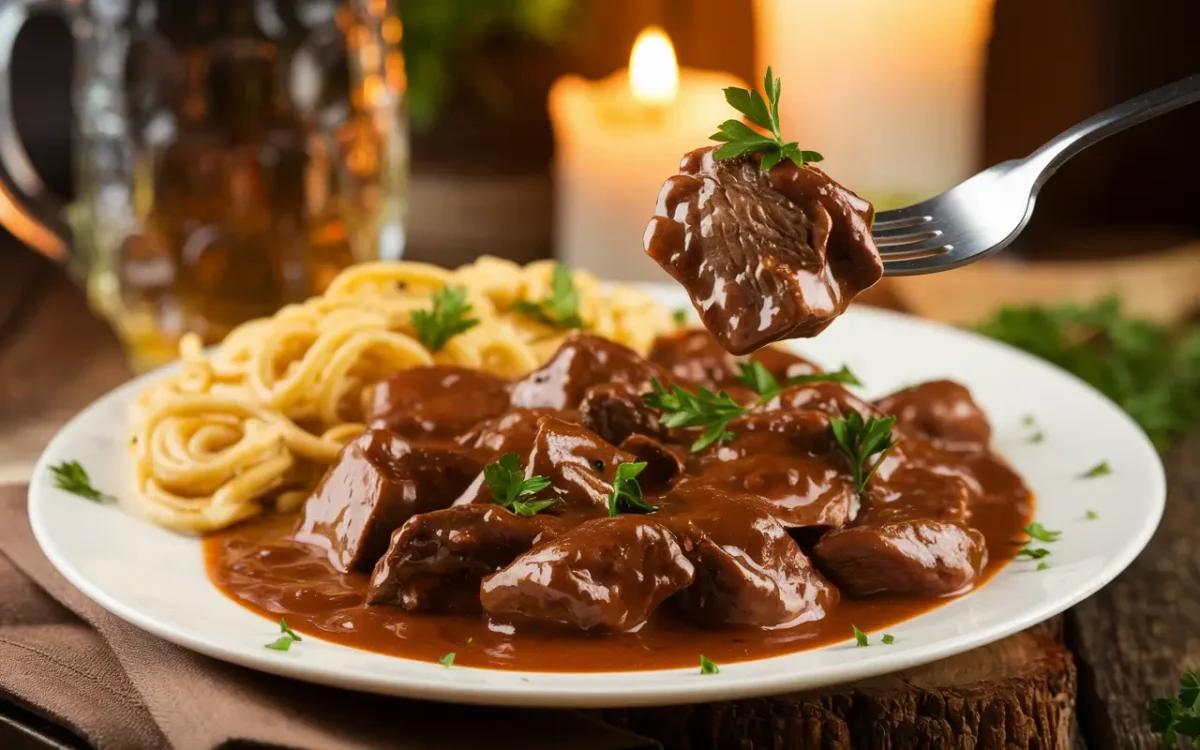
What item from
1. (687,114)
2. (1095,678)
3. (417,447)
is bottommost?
(1095,678)

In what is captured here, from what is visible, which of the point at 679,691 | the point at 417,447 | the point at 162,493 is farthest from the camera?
the point at 162,493

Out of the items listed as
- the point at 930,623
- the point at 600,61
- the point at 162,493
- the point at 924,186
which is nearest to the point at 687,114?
the point at 924,186

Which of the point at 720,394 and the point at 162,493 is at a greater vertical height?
the point at 720,394

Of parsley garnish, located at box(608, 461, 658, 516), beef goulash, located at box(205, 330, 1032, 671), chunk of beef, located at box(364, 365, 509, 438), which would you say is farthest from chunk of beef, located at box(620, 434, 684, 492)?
chunk of beef, located at box(364, 365, 509, 438)

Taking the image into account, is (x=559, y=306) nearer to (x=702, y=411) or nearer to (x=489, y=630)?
(x=702, y=411)

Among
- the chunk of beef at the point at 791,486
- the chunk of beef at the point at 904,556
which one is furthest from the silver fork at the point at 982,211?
the chunk of beef at the point at 904,556

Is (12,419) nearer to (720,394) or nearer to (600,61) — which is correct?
(720,394)

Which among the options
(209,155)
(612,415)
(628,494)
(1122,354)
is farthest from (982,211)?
(209,155)

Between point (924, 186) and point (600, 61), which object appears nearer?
point (924, 186)
